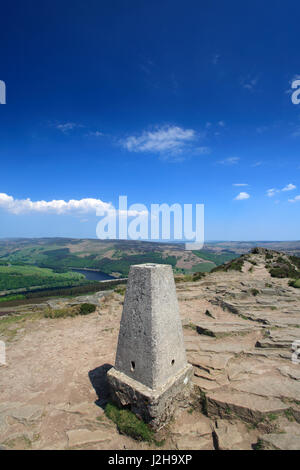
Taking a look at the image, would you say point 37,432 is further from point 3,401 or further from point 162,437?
point 162,437

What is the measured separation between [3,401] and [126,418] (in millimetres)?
4992

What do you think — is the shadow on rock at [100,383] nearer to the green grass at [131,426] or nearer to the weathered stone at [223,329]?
the green grass at [131,426]

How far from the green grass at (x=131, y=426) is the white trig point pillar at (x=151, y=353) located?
185 millimetres

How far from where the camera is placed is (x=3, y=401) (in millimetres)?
7879

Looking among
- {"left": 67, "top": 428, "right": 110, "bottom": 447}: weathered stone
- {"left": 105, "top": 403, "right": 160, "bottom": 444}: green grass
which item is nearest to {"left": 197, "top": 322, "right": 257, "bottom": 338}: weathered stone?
{"left": 105, "top": 403, "right": 160, "bottom": 444}: green grass

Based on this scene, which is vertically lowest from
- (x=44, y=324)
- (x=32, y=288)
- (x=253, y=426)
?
(x=32, y=288)

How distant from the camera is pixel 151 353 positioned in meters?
6.16

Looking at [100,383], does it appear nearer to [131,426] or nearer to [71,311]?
[131,426]

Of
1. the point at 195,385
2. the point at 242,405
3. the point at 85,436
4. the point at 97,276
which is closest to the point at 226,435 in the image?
the point at 242,405

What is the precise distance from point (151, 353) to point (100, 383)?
4242 mm

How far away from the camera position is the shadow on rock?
303 inches

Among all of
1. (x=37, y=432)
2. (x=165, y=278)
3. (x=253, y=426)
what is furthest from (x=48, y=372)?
(x=253, y=426)

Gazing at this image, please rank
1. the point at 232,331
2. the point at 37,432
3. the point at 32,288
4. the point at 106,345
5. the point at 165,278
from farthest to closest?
the point at 32,288 → the point at 106,345 → the point at 232,331 → the point at 165,278 → the point at 37,432

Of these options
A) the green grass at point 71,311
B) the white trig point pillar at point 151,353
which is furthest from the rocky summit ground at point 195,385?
the green grass at point 71,311
